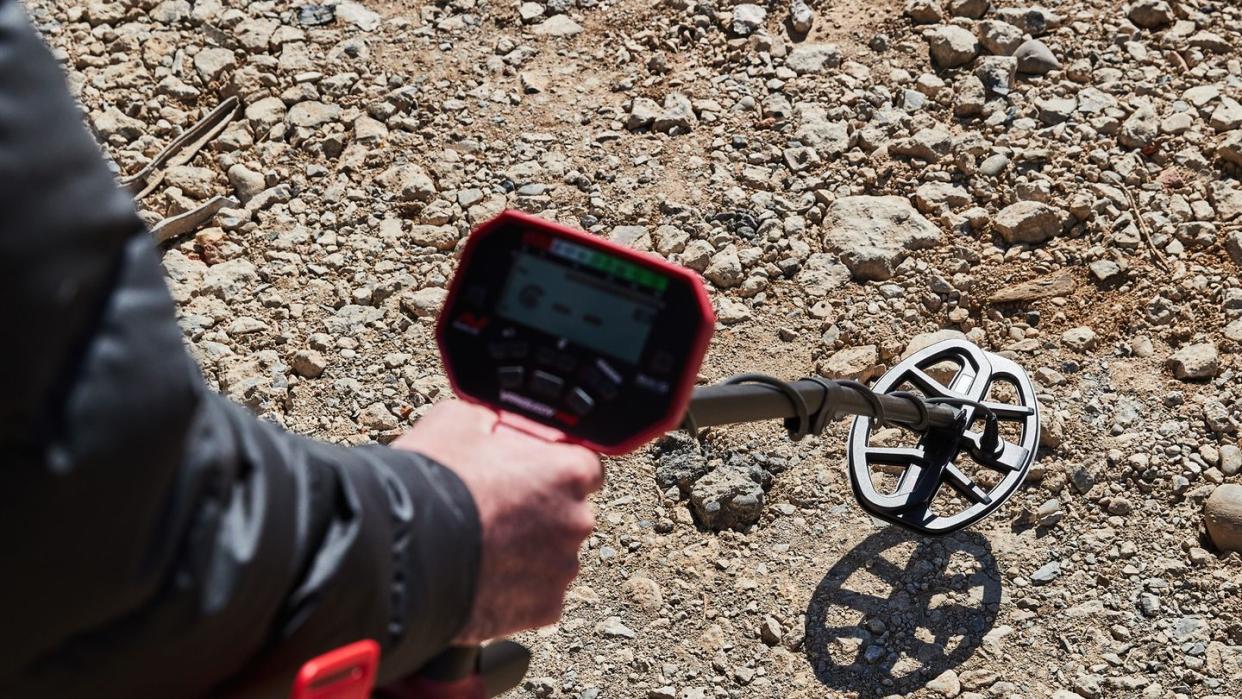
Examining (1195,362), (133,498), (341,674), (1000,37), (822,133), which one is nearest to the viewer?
(133,498)

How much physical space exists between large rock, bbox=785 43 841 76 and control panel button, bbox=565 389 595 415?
7.83 feet

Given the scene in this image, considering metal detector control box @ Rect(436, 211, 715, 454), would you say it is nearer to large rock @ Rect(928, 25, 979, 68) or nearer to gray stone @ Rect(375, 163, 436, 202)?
gray stone @ Rect(375, 163, 436, 202)

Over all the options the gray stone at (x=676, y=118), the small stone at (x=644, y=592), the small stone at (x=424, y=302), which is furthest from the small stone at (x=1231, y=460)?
the small stone at (x=424, y=302)

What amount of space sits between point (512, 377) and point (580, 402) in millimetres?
77

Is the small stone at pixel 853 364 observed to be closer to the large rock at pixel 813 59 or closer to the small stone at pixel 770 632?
the small stone at pixel 770 632

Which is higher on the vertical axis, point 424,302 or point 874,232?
point 874,232

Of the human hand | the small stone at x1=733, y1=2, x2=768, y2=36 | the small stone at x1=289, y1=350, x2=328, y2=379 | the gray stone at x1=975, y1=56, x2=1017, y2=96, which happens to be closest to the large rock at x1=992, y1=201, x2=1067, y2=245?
the gray stone at x1=975, y1=56, x2=1017, y2=96

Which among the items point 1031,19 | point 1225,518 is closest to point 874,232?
point 1031,19

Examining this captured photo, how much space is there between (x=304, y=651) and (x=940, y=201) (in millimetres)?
2476

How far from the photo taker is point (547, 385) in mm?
1321

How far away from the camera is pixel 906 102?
3418mm

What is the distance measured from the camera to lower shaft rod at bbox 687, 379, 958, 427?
1.72 meters

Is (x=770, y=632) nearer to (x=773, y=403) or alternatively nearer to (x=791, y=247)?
(x=773, y=403)

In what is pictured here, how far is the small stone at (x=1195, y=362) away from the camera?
2.91m
